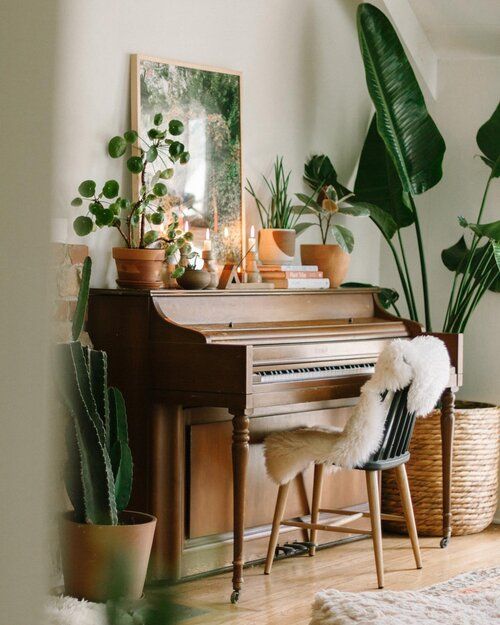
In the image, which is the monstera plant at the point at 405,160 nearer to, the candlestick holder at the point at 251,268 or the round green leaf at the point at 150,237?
the candlestick holder at the point at 251,268

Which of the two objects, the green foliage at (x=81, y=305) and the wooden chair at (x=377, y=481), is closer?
the green foliage at (x=81, y=305)

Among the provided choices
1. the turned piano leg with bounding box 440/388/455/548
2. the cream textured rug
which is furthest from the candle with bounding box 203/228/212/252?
the cream textured rug

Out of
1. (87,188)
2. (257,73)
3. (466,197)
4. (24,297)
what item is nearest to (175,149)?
(87,188)

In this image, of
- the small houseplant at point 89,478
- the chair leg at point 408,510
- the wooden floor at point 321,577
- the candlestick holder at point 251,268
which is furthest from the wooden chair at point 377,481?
the candlestick holder at point 251,268

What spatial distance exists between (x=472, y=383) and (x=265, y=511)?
1563 mm

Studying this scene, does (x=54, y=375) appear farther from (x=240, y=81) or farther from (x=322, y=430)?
(x=240, y=81)

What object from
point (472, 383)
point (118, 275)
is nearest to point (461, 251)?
point (472, 383)

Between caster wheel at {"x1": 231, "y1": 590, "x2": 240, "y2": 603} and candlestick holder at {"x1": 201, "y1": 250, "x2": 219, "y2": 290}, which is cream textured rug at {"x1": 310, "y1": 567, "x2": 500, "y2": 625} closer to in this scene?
caster wheel at {"x1": 231, "y1": 590, "x2": 240, "y2": 603}

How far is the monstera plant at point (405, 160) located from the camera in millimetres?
4789

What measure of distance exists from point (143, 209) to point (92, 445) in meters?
1.04

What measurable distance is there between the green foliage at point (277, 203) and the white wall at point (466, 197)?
0.98 m

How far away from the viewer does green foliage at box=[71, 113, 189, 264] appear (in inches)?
142

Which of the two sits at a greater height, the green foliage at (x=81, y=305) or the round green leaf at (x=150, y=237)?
the round green leaf at (x=150, y=237)

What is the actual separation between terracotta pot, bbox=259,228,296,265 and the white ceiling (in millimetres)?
1529
